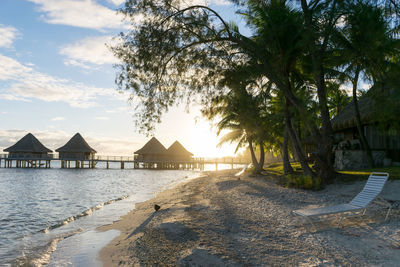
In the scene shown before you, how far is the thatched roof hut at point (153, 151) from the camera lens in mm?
47625

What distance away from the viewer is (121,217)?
8.59 metres

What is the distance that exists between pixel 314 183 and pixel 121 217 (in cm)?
667

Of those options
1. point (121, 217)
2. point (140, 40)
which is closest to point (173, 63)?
point (140, 40)

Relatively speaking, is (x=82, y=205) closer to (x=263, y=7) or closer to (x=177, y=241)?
(x=177, y=241)

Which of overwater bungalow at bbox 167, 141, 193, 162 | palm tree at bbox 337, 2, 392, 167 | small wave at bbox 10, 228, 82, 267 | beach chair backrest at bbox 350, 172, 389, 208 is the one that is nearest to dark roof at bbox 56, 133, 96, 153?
overwater bungalow at bbox 167, 141, 193, 162

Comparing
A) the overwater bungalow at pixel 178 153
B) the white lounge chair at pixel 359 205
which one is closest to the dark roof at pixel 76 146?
the overwater bungalow at pixel 178 153

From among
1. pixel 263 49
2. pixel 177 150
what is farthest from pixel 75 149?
pixel 263 49

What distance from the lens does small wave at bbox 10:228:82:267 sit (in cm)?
485

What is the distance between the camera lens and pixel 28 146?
45.7 meters

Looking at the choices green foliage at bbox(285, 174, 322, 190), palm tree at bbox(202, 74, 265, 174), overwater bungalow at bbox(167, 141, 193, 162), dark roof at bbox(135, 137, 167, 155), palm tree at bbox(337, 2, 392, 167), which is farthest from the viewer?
overwater bungalow at bbox(167, 141, 193, 162)

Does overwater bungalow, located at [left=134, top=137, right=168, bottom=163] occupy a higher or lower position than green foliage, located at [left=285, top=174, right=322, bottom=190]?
higher

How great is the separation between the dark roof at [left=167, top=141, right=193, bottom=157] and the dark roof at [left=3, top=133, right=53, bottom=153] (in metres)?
20.7

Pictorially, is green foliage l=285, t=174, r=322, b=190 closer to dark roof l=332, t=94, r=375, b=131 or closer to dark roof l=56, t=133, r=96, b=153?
dark roof l=332, t=94, r=375, b=131

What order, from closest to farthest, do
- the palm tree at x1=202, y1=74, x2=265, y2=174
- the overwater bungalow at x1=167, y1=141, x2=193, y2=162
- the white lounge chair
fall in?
the white lounge chair
the palm tree at x1=202, y1=74, x2=265, y2=174
the overwater bungalow at x1=167, y1=141, x2=193, y2=162
